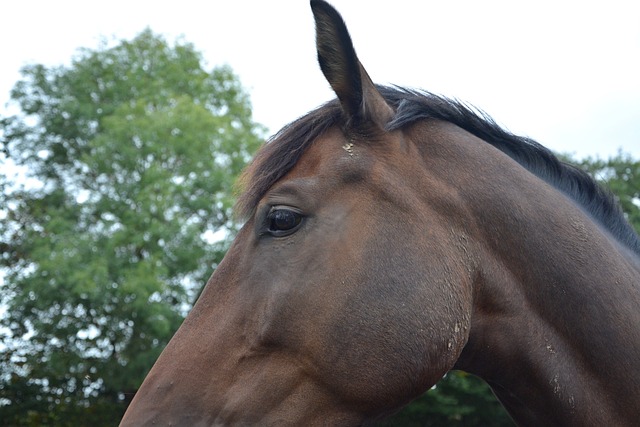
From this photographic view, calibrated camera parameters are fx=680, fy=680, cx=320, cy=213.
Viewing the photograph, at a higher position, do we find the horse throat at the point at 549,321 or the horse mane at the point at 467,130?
the horse mane at the point at 467,130

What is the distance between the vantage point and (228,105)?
96.2 ft

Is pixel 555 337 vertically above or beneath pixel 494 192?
beneath

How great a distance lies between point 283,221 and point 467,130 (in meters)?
1.07

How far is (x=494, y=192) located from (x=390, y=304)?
708 mm

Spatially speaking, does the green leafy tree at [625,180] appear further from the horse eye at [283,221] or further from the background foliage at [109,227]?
the horse eye at [283,221]

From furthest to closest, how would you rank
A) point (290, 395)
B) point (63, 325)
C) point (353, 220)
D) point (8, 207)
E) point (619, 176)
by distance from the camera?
point (8, 207) → point (63, 325) → point (619, 176) → point (353, 220) → point (290, 395)

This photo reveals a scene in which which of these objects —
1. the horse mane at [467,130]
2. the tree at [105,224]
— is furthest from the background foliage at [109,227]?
the horse mane at [467,130]

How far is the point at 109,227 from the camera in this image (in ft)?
77.7

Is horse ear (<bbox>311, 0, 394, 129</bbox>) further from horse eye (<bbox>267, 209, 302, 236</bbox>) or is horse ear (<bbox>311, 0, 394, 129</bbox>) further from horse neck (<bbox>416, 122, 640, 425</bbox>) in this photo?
horse eye (<bbox>267, 209, 302, 236</bbox>)

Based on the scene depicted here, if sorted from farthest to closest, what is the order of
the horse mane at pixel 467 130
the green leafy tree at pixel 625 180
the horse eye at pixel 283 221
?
the green leafy tree at pixel 625 180 → the horse mane at pixel 467 130 → the horse eye at pixel 283 221

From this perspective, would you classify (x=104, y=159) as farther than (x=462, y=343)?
Yes

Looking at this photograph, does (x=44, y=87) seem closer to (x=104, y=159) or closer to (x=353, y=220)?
(x=104, y=159)

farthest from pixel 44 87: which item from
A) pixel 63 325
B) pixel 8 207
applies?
pixel 63 325

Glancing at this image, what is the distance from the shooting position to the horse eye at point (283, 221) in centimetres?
273
